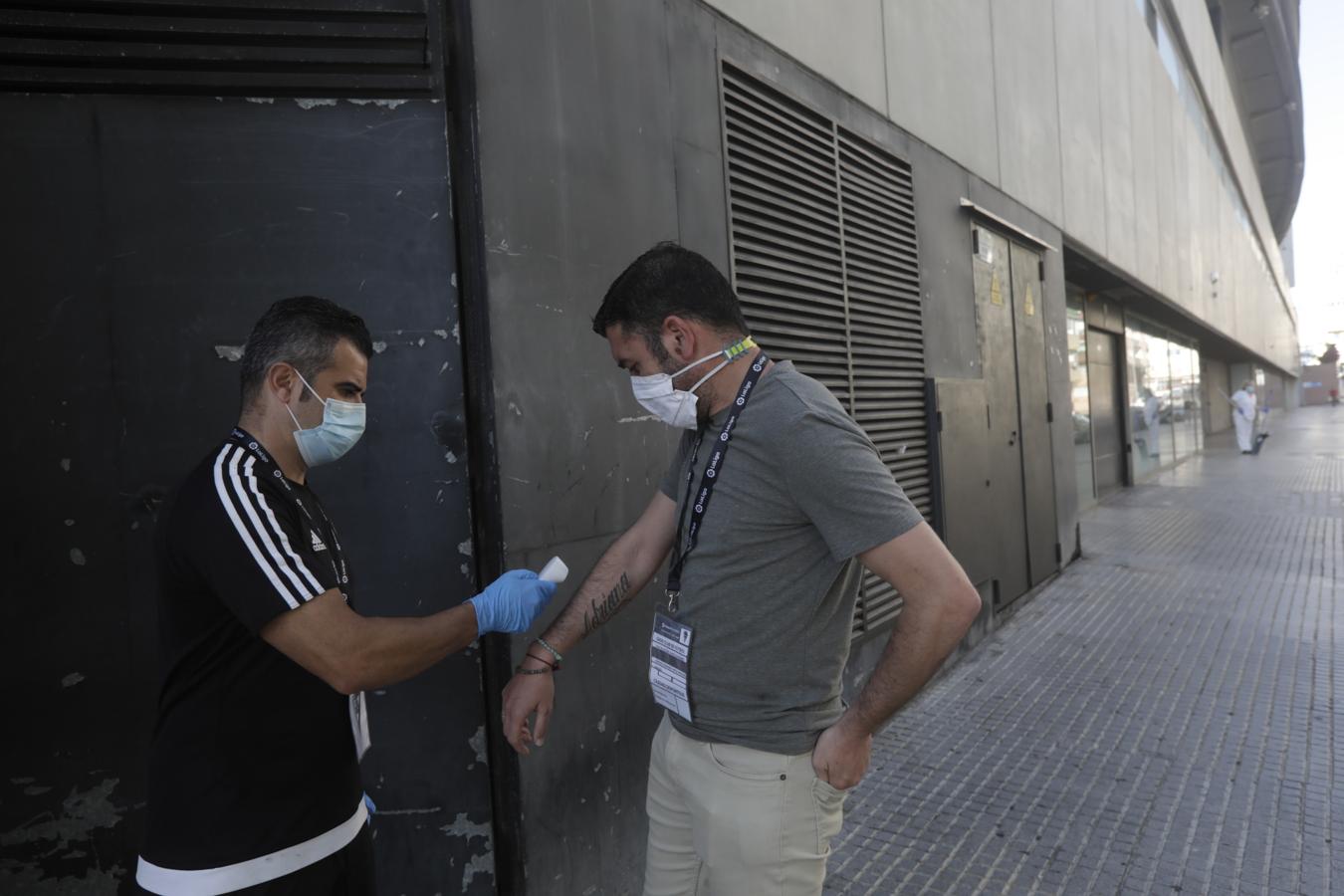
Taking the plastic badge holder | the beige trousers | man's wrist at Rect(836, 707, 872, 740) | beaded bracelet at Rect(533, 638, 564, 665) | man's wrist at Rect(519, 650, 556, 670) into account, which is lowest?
the beige trousers

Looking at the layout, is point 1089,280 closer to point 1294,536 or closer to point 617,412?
point 1294,536

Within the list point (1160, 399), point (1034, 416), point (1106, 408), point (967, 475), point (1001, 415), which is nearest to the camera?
point (967, 475)

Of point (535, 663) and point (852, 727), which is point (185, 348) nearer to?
point (535, 663)

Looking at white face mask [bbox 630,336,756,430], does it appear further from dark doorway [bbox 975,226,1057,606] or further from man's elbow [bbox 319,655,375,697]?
dark doorway [bbox 975,226,1057,606]

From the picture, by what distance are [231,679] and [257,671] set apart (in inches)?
1.7

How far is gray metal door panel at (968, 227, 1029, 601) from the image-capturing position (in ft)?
20.4

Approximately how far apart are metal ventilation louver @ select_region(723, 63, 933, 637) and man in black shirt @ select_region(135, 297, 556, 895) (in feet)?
8.14

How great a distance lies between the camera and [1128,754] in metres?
3.98

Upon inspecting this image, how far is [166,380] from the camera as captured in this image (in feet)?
7.71

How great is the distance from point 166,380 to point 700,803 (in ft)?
6.24

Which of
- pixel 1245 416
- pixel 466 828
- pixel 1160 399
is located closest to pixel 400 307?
pixel 466 828

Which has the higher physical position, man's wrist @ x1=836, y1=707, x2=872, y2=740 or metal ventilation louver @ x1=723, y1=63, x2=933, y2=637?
metal ventilation louver @ x1=723, y1=63, x2=933, y2=637

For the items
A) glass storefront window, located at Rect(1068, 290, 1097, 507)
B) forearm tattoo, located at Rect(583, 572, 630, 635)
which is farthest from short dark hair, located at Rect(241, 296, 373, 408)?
glass storefront window, located at Rect(1068, 290, 1097, 507)

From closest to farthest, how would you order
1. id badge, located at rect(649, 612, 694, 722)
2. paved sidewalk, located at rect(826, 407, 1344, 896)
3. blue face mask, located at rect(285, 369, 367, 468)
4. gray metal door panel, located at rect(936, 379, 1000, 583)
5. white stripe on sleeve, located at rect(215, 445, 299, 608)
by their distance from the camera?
white stripe on sleeve, located at rect(215, 445, 299, 608) < blue face mask, located at rect(285, 369, 367, 468) < id badge, located at rect(649, 612, 694, 722) < paved sidewalk, located at rect(826, 407, 1344, 896) < gray metal door panel, located at rect(936, 379, 1000, 583)
